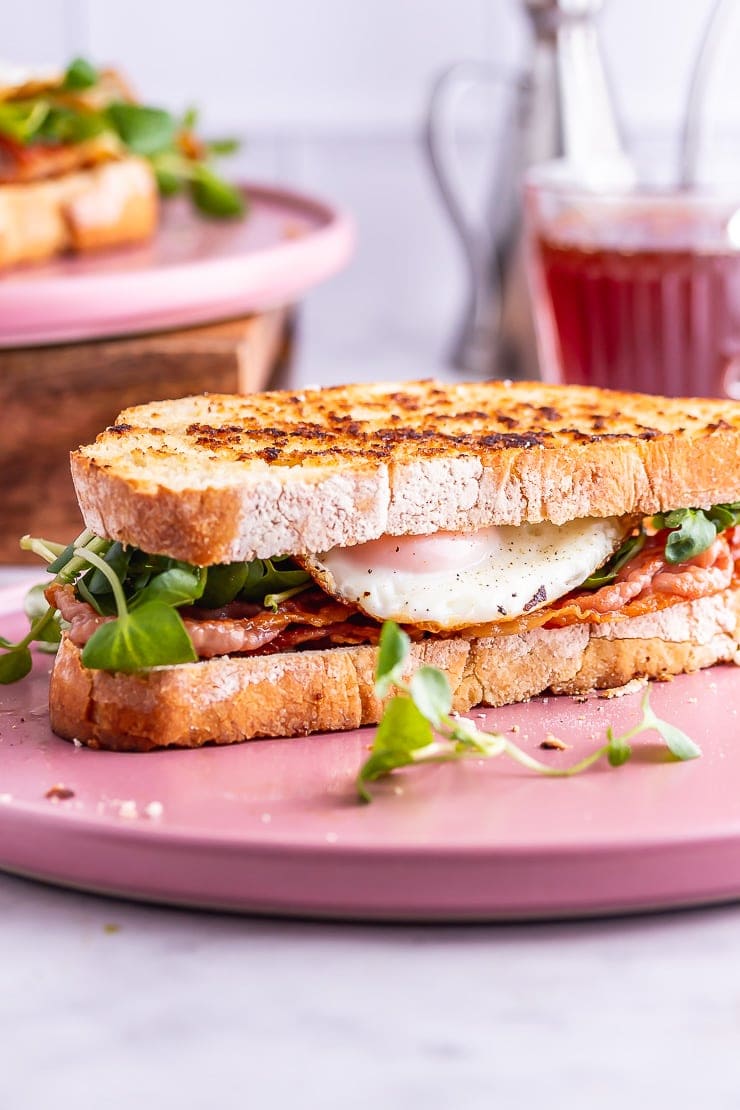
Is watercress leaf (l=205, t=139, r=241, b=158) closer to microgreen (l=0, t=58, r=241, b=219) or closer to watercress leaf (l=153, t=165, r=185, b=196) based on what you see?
microgreen (l=0, t=58, r=241, b=219)

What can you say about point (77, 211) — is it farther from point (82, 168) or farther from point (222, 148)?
point (222, 148)

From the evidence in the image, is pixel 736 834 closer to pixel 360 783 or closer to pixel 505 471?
pixel 360 783

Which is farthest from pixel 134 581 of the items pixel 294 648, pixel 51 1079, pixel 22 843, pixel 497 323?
pixel 497 323

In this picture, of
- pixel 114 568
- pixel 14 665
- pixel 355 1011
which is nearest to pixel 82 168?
pixel 14 665

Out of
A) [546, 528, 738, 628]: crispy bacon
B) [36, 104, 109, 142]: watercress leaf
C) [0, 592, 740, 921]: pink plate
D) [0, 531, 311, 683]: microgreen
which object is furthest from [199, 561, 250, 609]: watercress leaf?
[36, 104, 109, 142]: watercress leaf

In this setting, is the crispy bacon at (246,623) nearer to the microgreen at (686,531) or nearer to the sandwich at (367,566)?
the sandwich at (367,566)
